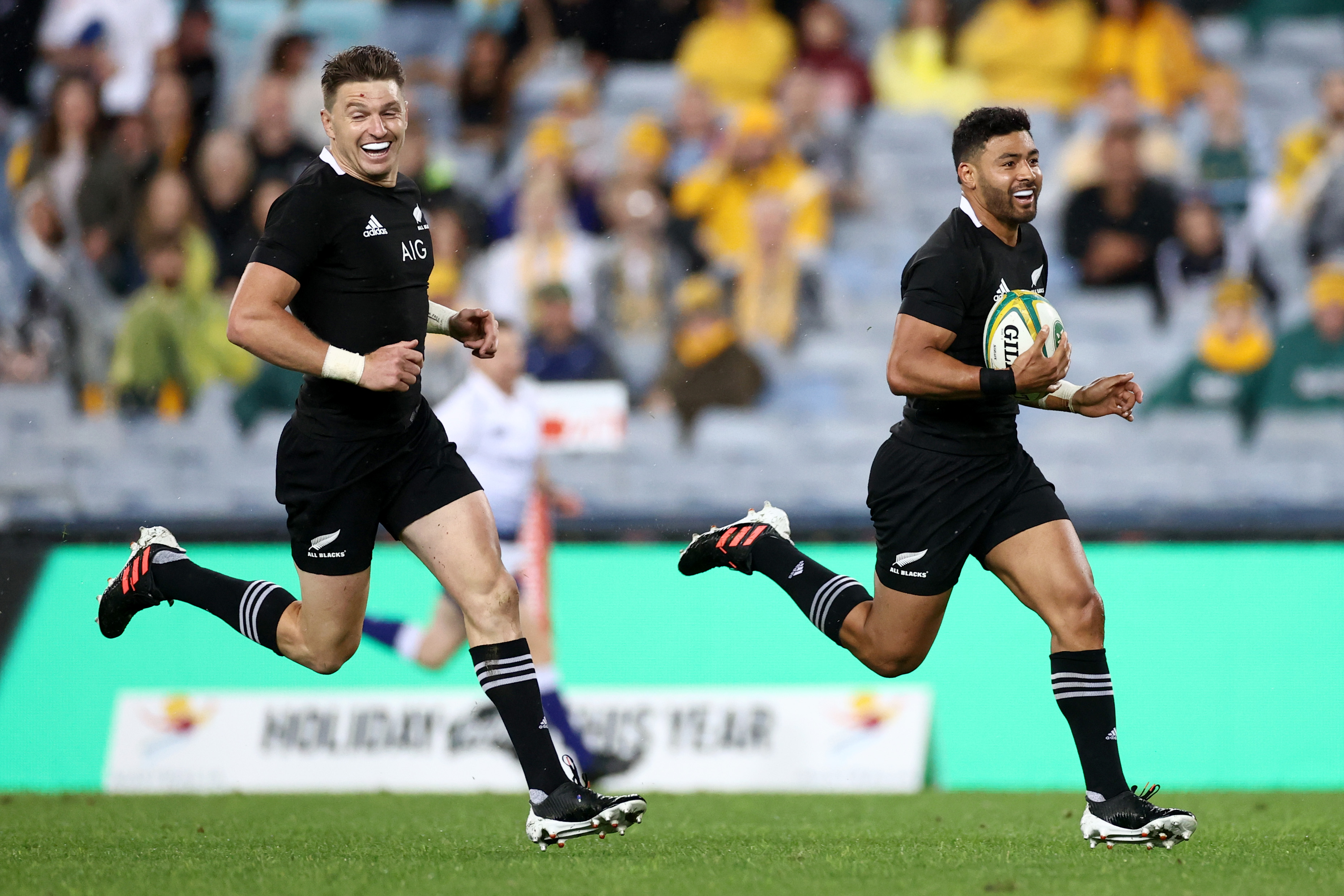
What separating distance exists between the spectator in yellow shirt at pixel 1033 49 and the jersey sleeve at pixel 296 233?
9.38 metres

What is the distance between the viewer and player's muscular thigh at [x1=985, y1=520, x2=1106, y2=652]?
17.2 ft

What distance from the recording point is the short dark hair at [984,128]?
545 cm

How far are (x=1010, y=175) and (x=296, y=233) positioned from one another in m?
2.38

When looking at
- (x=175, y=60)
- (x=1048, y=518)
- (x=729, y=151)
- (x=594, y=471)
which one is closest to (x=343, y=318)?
(x=1048, y=518)

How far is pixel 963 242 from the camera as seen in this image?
542cm

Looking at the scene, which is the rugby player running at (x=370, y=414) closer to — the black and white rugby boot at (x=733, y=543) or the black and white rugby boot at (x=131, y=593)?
the black and white rugby boot at (x=131, y=593)

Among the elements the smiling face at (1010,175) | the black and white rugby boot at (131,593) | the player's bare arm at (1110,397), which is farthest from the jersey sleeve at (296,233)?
the player's bare arm at (1110,397)

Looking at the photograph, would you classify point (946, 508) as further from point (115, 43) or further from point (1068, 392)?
point (115, 43)

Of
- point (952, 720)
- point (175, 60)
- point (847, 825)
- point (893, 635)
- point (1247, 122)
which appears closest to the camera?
point (893, 635)

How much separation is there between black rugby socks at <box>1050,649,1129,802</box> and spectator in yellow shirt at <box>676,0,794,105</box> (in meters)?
9.25

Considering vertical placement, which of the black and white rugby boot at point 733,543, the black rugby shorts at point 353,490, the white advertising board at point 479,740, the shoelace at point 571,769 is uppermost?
the black rugby shorts at point 353,490

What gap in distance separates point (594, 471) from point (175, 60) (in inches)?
211

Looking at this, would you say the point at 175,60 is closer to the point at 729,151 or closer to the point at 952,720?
the point at 729,151

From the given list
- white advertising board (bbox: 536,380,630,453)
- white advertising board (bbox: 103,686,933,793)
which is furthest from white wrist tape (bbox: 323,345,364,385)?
white advertising board (bbox: 536,380,630,453)
